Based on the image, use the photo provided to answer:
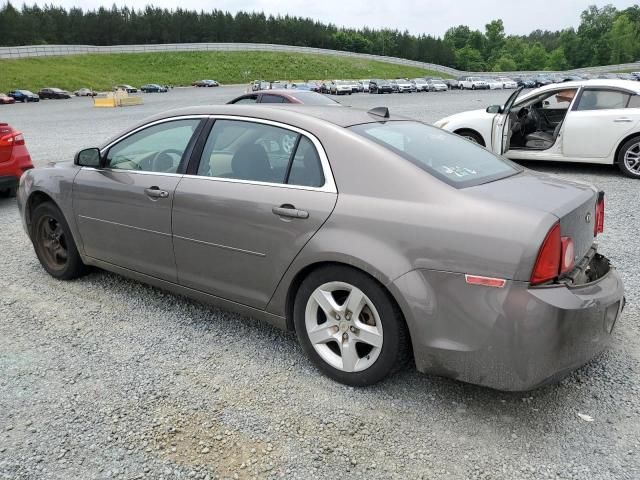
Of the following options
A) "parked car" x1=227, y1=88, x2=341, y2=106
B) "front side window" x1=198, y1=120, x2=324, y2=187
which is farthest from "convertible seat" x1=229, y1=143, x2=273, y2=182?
"parked car" x1=227, y1=88, x2=341, y2=106

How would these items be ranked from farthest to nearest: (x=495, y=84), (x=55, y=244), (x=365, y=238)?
(x=495, y=84)
(x=55, y=244)
(x=365, y=238)

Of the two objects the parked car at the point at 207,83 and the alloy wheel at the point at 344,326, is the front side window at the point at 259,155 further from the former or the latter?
the parked car at the point at 207,83

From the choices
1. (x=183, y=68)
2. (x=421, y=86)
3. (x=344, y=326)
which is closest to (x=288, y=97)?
(x=344, y=326)

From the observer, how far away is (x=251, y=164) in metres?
3.41

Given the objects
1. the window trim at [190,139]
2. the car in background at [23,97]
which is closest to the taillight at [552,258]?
the window trim at [190,139]

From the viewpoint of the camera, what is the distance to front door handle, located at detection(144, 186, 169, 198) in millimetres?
3672

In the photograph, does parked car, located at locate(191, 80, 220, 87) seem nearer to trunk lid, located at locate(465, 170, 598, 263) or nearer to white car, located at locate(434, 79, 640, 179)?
white car, located at locate(434, 79, 640, 179)

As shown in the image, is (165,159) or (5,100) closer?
(165,159)

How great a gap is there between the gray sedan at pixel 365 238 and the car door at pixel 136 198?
0.01m

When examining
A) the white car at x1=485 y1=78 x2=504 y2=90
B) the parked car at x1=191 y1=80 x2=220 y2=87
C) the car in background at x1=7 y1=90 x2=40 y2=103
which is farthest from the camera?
the parked car at x1=191 y1=80 x2=220 y2=87

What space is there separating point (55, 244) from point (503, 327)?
3870 millimetres

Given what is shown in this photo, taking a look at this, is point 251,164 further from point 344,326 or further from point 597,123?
point 597,123

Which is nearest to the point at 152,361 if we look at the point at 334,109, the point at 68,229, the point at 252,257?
the point at 252,257

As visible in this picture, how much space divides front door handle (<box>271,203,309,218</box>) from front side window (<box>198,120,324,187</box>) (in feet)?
0.53
